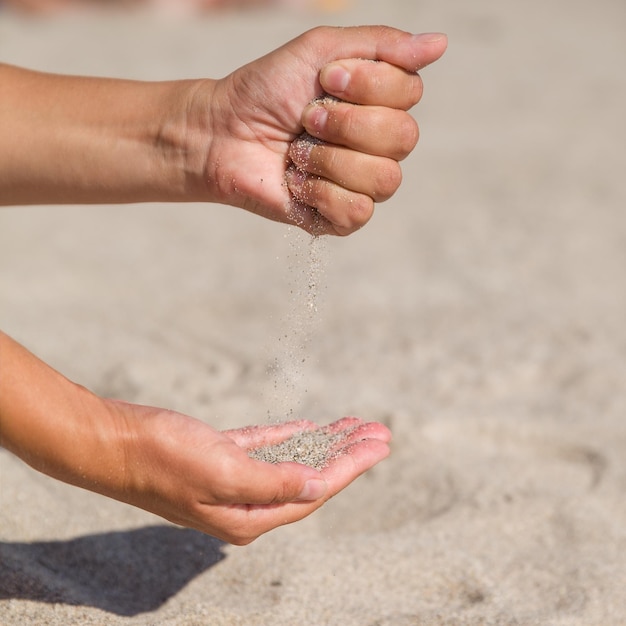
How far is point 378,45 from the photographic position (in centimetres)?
150

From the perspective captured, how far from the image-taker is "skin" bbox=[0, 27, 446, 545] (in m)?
1.24

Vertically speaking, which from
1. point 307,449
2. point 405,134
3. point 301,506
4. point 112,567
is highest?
point 405,134

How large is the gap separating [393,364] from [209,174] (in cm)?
93

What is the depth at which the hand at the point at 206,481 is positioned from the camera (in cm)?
124

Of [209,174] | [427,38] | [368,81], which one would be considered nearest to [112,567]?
[209,174]

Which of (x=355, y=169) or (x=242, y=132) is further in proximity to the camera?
(x=242, y=132)

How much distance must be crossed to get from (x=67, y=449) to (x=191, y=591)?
48 centimetres

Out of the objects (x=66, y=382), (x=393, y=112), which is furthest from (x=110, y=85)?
(x=66, y=382)

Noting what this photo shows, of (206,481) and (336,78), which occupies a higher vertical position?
(336,78)

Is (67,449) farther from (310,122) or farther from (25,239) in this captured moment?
(25,239)

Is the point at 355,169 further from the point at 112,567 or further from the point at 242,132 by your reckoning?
the point at 112,567

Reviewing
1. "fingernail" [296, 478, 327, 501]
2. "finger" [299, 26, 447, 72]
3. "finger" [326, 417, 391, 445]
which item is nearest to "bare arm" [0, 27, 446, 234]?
"finger" [299, 26, 447, 72]

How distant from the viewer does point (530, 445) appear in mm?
2102

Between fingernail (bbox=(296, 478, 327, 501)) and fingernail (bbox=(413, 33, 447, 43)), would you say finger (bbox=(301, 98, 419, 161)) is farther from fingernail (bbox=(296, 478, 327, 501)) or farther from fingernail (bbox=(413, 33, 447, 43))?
fingernail (bbox=(296, 478, 327, 501))
